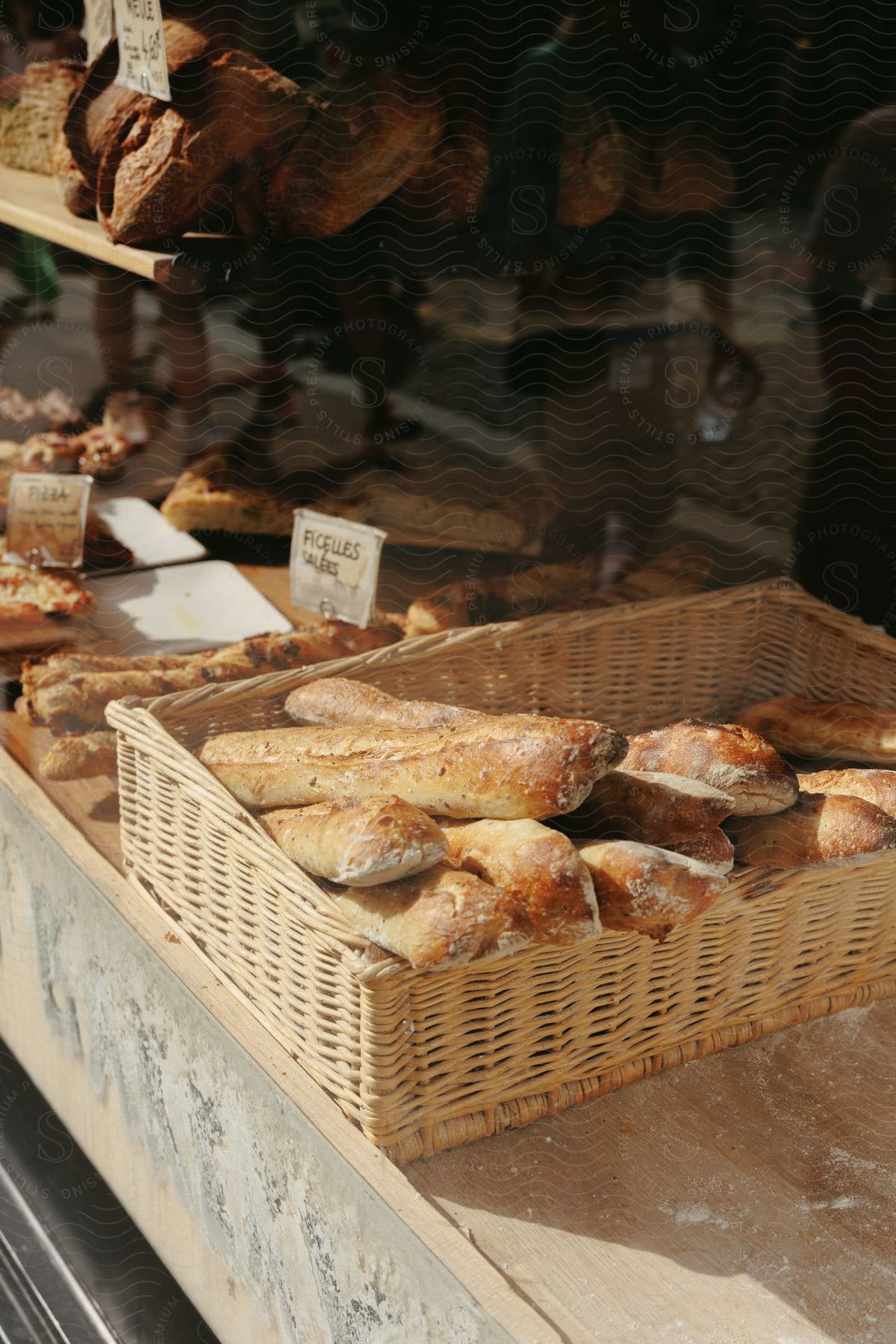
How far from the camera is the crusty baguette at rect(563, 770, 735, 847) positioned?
106 centimetres

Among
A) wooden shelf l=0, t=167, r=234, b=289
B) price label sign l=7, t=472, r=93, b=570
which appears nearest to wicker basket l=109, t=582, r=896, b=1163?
wooden shelf l=0, t=167, r=234, b=289

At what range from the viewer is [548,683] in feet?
5.72

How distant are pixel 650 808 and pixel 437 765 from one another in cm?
20

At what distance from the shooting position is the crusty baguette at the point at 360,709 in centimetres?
135

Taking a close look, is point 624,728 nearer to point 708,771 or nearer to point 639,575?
point 639,575

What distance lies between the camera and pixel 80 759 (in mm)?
1674

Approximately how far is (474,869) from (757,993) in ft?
1.31

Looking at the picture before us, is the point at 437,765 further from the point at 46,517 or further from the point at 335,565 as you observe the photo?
the point at 46,517

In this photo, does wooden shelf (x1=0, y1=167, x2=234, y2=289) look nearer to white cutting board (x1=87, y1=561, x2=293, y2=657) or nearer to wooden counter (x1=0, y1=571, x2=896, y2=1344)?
white cutting board (x1=87, y1=561, x2=293, y2=657)

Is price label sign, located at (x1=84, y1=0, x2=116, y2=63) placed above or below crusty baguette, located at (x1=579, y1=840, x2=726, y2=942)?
above

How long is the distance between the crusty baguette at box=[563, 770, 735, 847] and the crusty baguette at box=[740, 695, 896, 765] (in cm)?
51

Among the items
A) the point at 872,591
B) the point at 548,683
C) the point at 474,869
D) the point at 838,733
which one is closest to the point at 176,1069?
the point at 474,869

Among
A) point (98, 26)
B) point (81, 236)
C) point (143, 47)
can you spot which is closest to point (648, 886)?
point (81, 236)

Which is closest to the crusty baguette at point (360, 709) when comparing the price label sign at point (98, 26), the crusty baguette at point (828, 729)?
the crusty baguette at point (828, 729)
